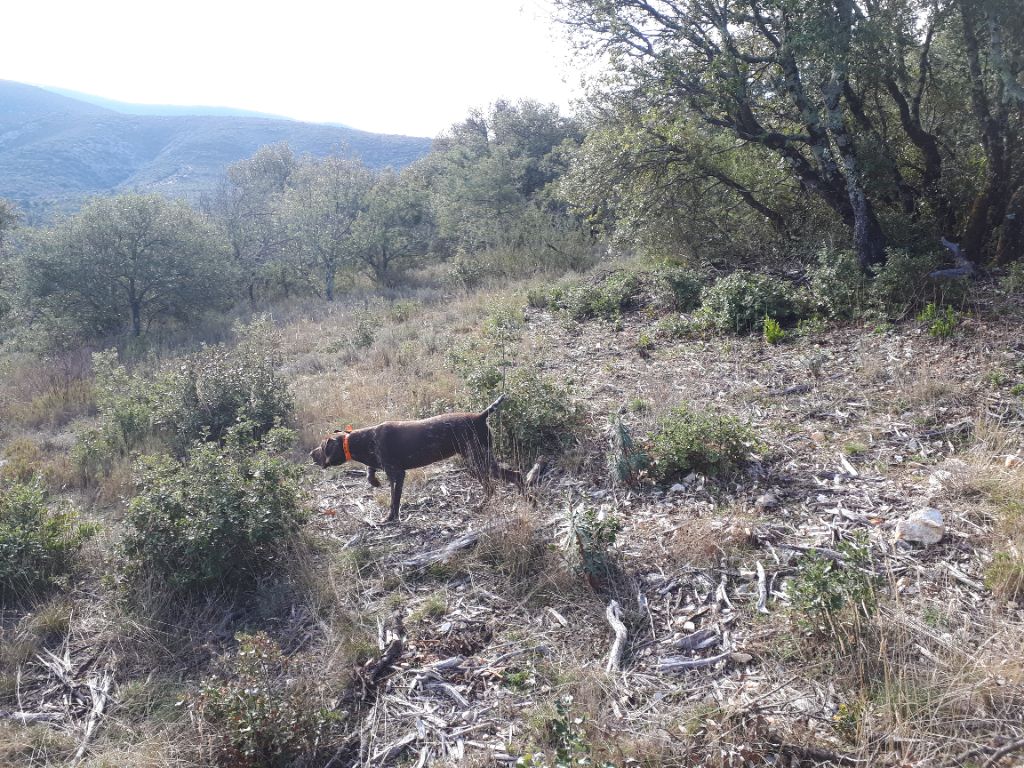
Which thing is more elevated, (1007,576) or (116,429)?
(1007,576)

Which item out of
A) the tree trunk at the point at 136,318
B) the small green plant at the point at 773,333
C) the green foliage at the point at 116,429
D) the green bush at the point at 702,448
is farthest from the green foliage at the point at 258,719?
the tree trunk at the point at 136,318

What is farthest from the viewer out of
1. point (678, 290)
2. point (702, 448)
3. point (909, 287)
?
point (678, 290)

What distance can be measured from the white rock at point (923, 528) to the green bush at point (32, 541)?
512 cm

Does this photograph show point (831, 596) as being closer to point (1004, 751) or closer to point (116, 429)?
point (1004, 751)

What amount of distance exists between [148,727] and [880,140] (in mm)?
11009

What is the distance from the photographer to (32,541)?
13.4 ft

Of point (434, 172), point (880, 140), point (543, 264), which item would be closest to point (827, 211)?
point (880, 140)

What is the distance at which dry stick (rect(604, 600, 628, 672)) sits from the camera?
2.79 meters

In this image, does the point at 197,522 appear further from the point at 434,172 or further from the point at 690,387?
the point at 434,172

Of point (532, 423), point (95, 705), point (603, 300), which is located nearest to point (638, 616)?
point (532, 423)

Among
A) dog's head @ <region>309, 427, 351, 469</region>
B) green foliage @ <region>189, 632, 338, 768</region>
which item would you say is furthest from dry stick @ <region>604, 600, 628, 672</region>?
dog's head @ <region>309, 427, 351, 469</region>

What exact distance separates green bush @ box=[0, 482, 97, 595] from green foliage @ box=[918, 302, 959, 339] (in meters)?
7.92

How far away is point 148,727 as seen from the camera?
284cm

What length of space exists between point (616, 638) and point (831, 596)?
1.00 meters
